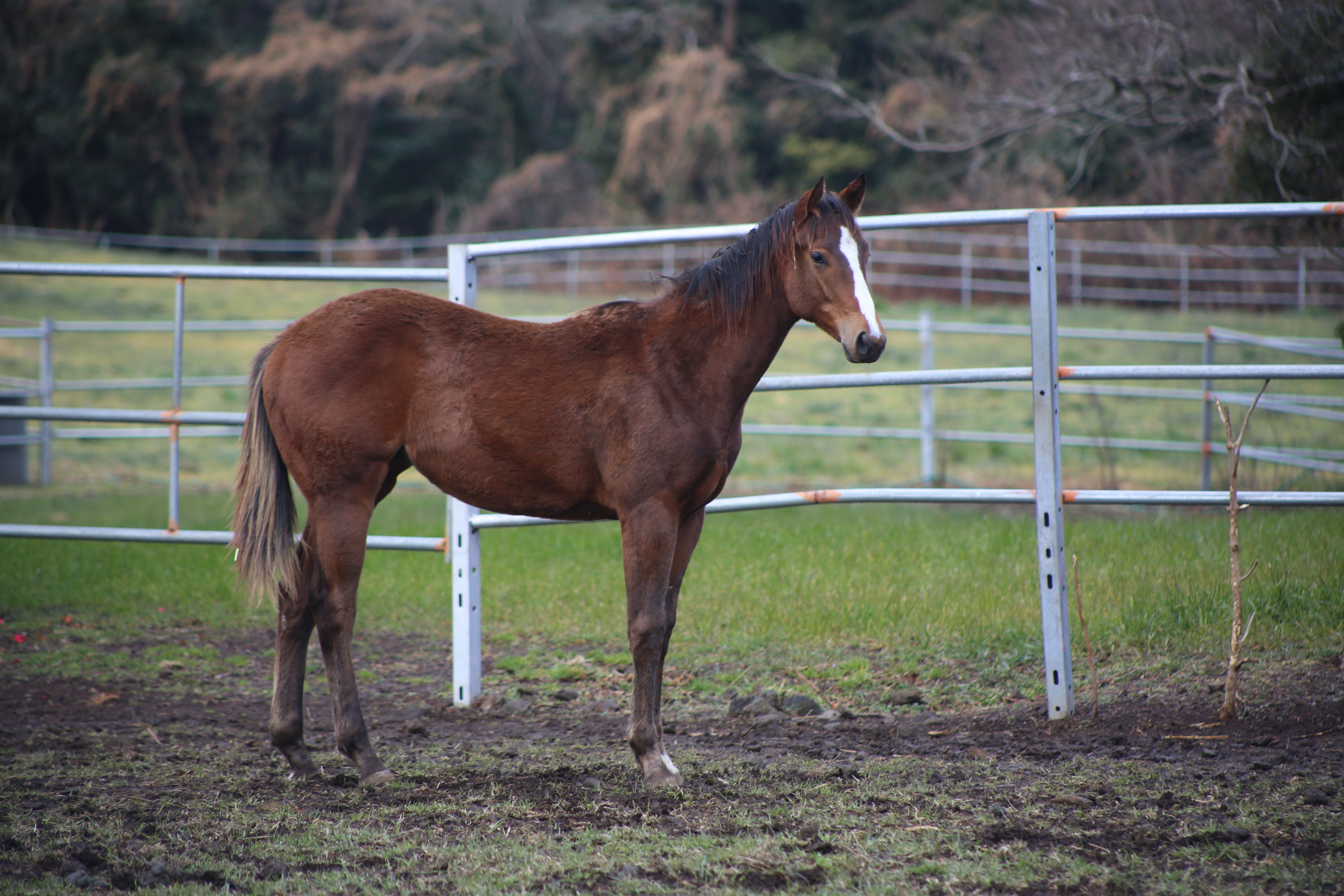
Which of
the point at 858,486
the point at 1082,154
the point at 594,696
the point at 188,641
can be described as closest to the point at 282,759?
the point at 594,696

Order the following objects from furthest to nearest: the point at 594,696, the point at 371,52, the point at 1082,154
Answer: the point at 371,52, the point at 1082,154, the point at 594,696

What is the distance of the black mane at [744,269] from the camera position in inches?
125

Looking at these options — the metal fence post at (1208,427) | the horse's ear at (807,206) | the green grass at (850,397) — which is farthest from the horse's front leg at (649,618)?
the metal fence post at (1208,427)

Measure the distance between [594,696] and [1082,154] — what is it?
26.8ft

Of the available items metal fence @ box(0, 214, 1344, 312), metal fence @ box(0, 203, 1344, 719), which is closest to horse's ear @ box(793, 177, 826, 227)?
metal fence @ box(0, 203, 1344, 719)

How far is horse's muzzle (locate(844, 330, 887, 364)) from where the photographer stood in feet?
9.33

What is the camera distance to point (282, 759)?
3.47 m

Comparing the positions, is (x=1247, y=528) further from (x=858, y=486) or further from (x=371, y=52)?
(x=371, y=52)

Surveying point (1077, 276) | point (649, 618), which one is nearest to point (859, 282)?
point (649, 618)

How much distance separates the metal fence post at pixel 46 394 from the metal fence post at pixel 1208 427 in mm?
10531

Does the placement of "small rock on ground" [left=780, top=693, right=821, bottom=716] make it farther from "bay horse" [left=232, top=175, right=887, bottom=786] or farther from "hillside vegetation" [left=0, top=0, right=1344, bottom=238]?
"hillside vegetation" [left=0, top=0, right=1344, bottom=238]

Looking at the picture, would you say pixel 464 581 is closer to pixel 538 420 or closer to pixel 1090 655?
pixel 538 420

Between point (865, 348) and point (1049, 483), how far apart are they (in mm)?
1205

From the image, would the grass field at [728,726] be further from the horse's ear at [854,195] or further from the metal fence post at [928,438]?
A: the horse's ear at [854,195]
